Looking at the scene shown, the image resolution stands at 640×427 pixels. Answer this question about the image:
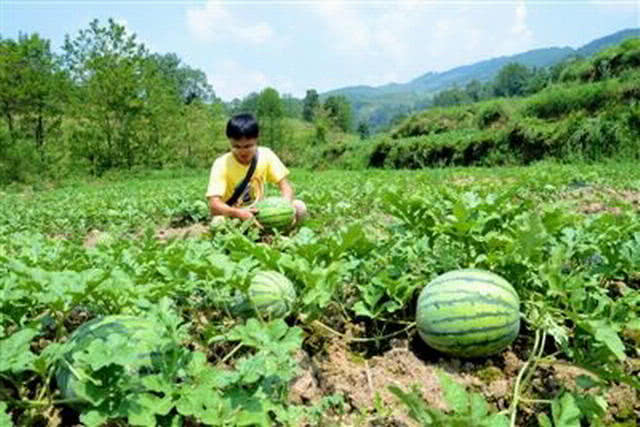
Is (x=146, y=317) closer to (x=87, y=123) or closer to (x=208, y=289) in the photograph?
(x=208, y=289)

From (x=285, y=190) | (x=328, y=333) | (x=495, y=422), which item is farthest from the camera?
(x=285, y=190)

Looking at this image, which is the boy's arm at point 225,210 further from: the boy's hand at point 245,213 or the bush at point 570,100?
the bush at point 570,100

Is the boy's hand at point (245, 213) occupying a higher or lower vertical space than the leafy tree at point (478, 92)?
lower

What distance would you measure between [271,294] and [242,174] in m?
3.31

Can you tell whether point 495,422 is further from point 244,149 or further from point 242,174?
point 242,174

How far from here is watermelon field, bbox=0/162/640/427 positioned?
1.60 meters

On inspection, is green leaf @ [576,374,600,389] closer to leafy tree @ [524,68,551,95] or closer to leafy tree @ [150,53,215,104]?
leafy tree @ [524,68,551,95]

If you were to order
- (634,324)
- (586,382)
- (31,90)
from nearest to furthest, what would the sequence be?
(586,382) → (634,324) → (31,90)

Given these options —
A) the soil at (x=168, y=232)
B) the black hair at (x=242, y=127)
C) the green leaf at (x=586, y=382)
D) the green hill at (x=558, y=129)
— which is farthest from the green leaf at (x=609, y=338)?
the green hill at (x=558, y=129)

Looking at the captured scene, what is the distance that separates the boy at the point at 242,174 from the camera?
16.5 feet

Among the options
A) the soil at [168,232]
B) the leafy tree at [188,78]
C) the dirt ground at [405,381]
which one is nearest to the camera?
the dirt ground at [405,381]

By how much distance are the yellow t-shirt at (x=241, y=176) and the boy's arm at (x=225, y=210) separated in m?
0.07

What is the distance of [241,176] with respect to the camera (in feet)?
17.9

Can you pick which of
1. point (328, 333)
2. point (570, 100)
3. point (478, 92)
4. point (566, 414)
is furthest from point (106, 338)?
point (478, 92)
